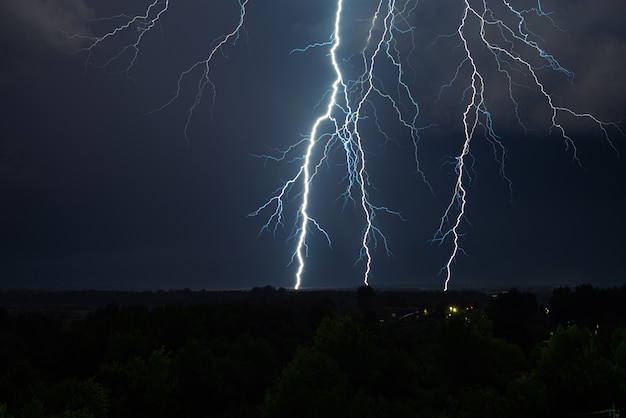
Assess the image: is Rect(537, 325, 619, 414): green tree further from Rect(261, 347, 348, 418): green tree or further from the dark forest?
Rect(261, 347, 348, 418): green tree

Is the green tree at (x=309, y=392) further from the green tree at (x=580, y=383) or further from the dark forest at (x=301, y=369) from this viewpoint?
the green tree at (x=580, y=383)

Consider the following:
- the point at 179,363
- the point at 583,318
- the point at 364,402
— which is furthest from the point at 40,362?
the point at 583,318

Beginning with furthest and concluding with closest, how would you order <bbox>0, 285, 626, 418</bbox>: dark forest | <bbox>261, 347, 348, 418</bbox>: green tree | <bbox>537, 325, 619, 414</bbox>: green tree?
1. <bbox>0, 285, 626, 418</bbox>: dark forest
2. <bbox>537, 325, 619, 414</bbox>: green tree
3. <bbox>261, 347, 348, 418</bbox>: green tree

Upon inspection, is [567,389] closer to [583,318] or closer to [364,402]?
[364,402]

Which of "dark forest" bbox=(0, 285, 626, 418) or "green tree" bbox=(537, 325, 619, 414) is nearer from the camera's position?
"green tree" bbox=(537, 325, 619, 414)

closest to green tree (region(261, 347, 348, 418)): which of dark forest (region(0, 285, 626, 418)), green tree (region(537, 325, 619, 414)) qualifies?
dark forest (region(0, 285, 626, 418))

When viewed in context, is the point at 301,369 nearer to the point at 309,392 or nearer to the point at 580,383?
the point at 309,392

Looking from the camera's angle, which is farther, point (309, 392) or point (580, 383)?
point (580, 383)

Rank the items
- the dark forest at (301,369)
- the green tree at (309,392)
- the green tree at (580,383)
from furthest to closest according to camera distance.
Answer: the dark forest at (301,369), the green tree at (580,383), the green tree at (309,392)

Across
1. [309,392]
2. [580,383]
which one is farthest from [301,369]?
[580,383]

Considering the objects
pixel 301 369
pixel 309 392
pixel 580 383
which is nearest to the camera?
pixel 309 392

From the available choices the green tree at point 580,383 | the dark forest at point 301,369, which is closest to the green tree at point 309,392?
the dark forest at point 301,369
